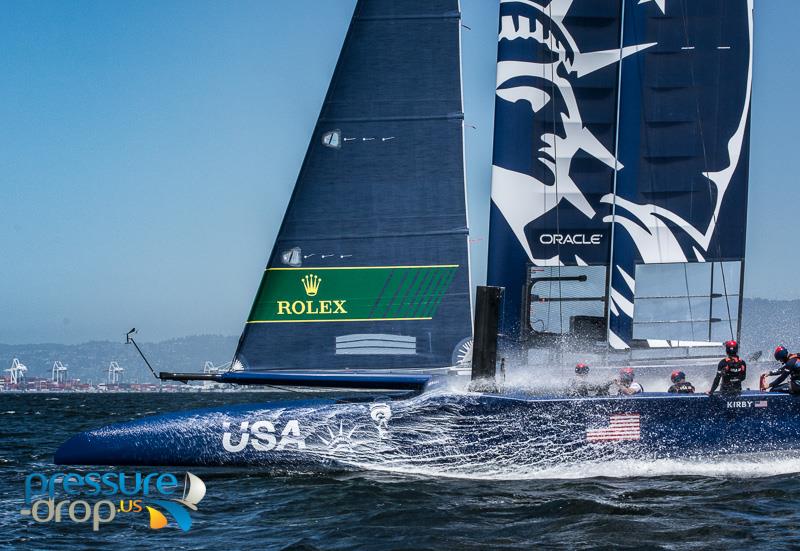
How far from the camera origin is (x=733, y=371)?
1185 centimetres

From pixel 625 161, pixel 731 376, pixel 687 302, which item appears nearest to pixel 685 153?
pixel 625 161

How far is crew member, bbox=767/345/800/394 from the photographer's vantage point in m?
11.9

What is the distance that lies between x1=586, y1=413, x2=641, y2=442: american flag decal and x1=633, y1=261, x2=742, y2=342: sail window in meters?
3.84

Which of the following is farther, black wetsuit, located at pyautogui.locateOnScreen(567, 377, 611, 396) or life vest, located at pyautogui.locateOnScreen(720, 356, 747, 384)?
black wetsuit, located at pyautogui.locateOnScreen(567, 377, 611, 396)

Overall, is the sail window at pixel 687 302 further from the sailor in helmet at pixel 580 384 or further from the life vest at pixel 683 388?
the sailor in helmet at pixel 580 384

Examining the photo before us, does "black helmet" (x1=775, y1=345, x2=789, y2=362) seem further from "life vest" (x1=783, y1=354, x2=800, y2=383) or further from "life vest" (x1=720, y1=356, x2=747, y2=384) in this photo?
"life vest" (x1=720, y1=356, x2=747, y2=384)

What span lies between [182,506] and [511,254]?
21.9 ft

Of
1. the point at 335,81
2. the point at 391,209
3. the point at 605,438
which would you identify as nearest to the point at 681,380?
the point at 605,438

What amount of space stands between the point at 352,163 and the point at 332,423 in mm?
3588

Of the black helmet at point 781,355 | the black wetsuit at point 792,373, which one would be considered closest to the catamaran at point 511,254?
the black wetsuit at point 792,373

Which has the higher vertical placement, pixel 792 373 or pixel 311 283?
pixel 311 283

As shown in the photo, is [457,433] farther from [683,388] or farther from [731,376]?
[731,376]

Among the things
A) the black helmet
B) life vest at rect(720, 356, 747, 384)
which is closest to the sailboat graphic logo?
life vest at rect(720, 356, 747, 384)

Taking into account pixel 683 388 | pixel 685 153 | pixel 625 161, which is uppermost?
pixel 685 153
